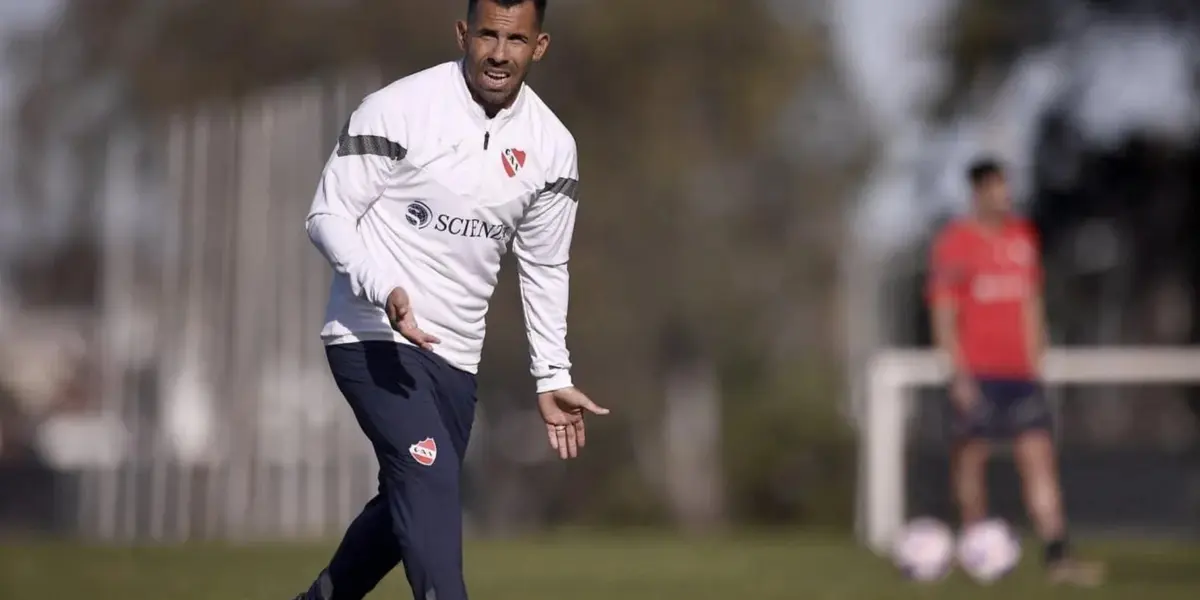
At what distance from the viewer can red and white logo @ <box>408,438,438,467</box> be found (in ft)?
21.2

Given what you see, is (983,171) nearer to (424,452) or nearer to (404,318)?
(424,452)

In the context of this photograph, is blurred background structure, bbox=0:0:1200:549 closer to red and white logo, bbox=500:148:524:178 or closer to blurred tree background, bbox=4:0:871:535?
blurred tree background, bbox=4:0:871:535

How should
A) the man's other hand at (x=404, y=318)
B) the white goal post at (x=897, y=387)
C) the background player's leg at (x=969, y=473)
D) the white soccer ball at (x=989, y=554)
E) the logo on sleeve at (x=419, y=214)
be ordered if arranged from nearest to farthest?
the man's other hand at (x=404, y=318), the logo on sleeve at (x=419, y=214), the white soccer ball at (x=989, y=554), the background player's leg at (x=969, y=473), the white goal post at (x=897, y=387)

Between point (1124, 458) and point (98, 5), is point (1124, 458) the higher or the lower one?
the lower one

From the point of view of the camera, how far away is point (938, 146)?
97.5 feet

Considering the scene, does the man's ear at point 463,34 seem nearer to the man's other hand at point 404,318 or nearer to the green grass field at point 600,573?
the man's other hand at point 404,318

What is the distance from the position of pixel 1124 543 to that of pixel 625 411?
18.6 meters

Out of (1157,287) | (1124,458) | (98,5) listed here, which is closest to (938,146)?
(1157,287)

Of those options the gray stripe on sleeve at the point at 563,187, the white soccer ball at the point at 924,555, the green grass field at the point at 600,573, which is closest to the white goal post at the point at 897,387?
the green grass field at the point at 600,573

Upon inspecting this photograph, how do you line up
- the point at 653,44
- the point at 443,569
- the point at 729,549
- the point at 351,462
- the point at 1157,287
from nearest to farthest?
the point at 443,569 < the point at 729,549 < the point at 351,462 < the point at 1157,287 < the point at 653,44

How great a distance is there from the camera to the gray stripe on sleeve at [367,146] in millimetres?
6527

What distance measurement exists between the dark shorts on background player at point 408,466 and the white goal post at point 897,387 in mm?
11270

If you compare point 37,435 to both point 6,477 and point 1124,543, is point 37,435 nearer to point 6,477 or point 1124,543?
point 6,477

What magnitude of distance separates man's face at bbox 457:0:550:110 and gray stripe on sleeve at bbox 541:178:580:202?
0.35 meters
